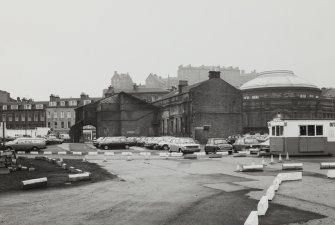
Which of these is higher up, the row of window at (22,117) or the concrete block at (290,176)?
the row of window at (22,117)

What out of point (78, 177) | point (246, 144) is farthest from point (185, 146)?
point (78, 177)

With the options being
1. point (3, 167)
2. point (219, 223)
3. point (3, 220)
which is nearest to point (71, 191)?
point (3, 220)

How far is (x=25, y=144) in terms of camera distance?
44781 millimetres

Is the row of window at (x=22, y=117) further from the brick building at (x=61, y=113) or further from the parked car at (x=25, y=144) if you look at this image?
the parked car at (x=25, y=144)

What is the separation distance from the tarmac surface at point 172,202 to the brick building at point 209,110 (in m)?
43.2

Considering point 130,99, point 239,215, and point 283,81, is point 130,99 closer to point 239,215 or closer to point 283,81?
point 283,81

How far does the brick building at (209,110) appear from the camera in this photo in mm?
60750

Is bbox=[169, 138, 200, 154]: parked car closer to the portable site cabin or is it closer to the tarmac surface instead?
the portable site cabin

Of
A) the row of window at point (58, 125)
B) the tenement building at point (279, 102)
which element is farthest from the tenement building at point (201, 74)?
the tenement building at point (279, 102)

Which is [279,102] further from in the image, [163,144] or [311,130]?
[311,130]

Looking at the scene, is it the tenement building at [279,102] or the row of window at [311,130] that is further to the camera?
the tenement building at [279,102]

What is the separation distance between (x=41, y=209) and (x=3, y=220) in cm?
145

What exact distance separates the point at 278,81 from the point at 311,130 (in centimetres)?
6404

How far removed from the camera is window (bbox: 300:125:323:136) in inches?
1211
